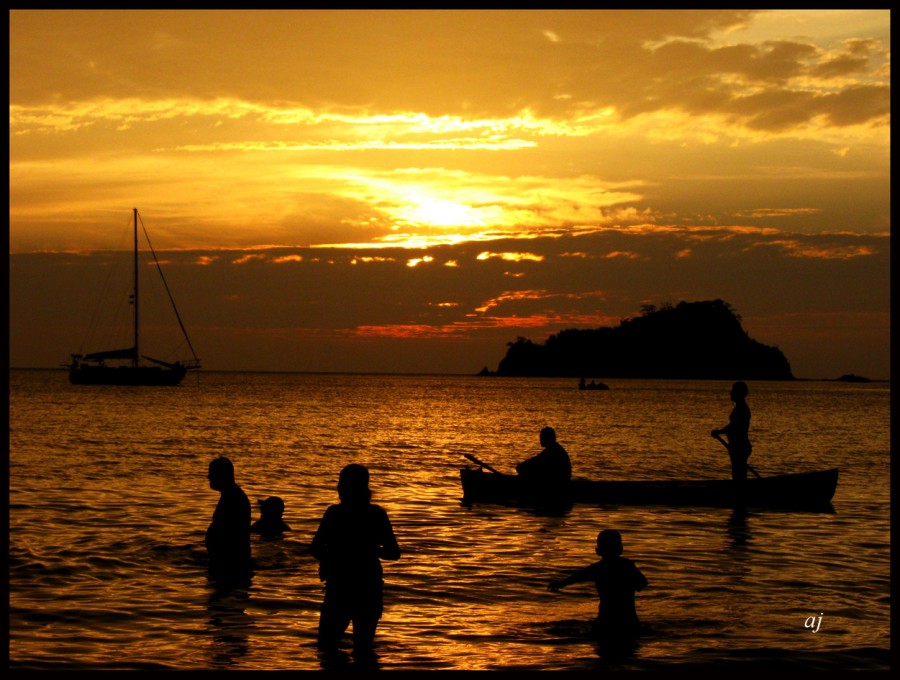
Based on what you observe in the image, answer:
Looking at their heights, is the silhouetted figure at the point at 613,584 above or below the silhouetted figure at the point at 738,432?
below

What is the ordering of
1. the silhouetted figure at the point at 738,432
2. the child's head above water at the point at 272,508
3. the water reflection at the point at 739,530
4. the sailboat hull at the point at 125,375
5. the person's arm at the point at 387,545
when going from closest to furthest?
1. the person's arm at the point at 387,545
2. the child's head above water at the point at 272,508
3. the water reflection at the point at 739,530
4. the silhouetted figure at the point at 738,432
5. the sailboat hull at the point at 125,375

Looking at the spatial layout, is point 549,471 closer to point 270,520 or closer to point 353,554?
point 270,520

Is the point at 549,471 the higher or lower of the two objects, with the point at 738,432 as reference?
lower

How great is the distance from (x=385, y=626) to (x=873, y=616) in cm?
568

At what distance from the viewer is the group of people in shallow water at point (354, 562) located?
812 cm

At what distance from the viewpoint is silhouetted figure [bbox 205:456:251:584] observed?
11180 mm

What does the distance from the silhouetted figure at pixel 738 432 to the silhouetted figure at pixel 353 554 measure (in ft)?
38.9

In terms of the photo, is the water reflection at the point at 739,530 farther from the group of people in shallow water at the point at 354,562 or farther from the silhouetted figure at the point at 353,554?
the silhouetted figure at the point at 353,554

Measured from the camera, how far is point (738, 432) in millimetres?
19969

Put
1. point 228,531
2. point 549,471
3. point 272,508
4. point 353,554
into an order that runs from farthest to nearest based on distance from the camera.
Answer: point 549,471
point 272,508
point 228,531
point 353,554

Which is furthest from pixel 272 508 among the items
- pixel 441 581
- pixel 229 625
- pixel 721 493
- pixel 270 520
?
pixel 721 493

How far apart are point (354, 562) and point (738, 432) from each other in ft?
44.1

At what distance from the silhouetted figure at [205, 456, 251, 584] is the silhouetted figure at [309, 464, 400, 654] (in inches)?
116

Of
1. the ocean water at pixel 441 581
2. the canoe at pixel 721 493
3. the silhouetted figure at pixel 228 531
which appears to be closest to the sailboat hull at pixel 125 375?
the ocean water at pixel 441 581
